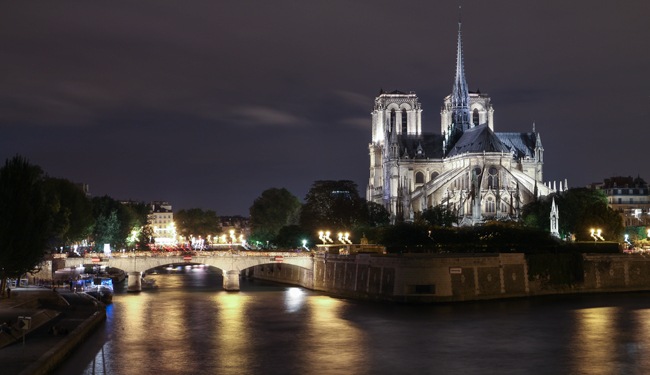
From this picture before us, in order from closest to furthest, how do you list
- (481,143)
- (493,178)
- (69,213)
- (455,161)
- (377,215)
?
(69,213)
(377,215)
(493,178)
(481,143)
(455,161)

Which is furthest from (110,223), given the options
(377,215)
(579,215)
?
(579,215)

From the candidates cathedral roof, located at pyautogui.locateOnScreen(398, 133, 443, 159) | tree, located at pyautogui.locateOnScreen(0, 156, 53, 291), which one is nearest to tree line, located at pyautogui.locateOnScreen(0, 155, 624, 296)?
tree, located at pyautogui.locateOnScreen(0, 156, 53, 291)

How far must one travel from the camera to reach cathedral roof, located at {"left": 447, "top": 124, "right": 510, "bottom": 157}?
11081 cm

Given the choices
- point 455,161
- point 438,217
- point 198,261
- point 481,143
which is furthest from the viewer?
point 455,161

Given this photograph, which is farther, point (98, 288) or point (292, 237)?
point (292, 237)

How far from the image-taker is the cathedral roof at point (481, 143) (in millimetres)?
110812

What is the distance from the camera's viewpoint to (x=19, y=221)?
163 ft

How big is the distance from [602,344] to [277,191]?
9987cm

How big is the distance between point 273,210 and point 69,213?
58.2 m

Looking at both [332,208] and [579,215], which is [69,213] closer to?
[332,208]

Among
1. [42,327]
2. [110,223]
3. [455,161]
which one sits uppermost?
[455,161]

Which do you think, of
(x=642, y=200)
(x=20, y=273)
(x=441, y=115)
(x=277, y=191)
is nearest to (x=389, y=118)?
(x=441, y=115)

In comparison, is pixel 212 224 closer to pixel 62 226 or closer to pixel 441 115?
pixel 441 115

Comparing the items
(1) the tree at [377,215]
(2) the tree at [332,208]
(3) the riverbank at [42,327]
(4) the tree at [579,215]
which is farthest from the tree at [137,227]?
(3) the riverbank at [42,327]
